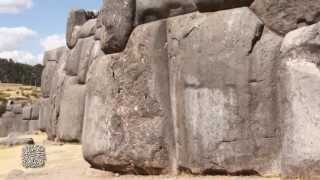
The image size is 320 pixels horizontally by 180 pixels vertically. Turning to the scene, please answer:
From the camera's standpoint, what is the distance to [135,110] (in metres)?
8.63

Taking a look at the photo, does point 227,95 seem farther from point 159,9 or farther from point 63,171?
point 63,171

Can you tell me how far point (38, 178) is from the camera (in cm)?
948

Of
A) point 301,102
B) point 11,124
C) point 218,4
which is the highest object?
point 218,4

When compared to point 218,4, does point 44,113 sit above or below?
below

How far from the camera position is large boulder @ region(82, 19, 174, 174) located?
836 cm

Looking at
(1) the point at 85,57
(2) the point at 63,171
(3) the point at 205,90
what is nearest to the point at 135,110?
(3) the point at 205,90

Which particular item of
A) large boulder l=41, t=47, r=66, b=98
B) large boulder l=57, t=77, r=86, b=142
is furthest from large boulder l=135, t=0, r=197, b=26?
large boulder l=41, t=47, r=66, b=98

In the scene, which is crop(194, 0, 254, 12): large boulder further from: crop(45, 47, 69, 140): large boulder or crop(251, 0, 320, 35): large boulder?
crop(45, 47, 69, 140): large boulder

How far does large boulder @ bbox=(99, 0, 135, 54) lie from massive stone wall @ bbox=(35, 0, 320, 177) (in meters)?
0.02

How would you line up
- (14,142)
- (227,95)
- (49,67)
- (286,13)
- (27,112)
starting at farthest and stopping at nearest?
1. (27,112)
2. (49,67)
3. (14,142)
4. (227,95)
5. (286,13)

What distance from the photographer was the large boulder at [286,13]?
695cm

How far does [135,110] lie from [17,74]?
9007 cm

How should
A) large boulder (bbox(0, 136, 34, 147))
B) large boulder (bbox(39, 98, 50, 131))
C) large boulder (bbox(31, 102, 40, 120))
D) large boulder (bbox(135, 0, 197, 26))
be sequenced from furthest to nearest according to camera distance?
large boulder (bbox(31, 102, 40, 120)), large boulder (bbox(39, 98, 50, 131)), large boulder (bbox(0, 136, 34, 147)), large boulder (bbox(135, 0, 197, 26))

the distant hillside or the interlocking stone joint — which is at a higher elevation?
the distant hillside
